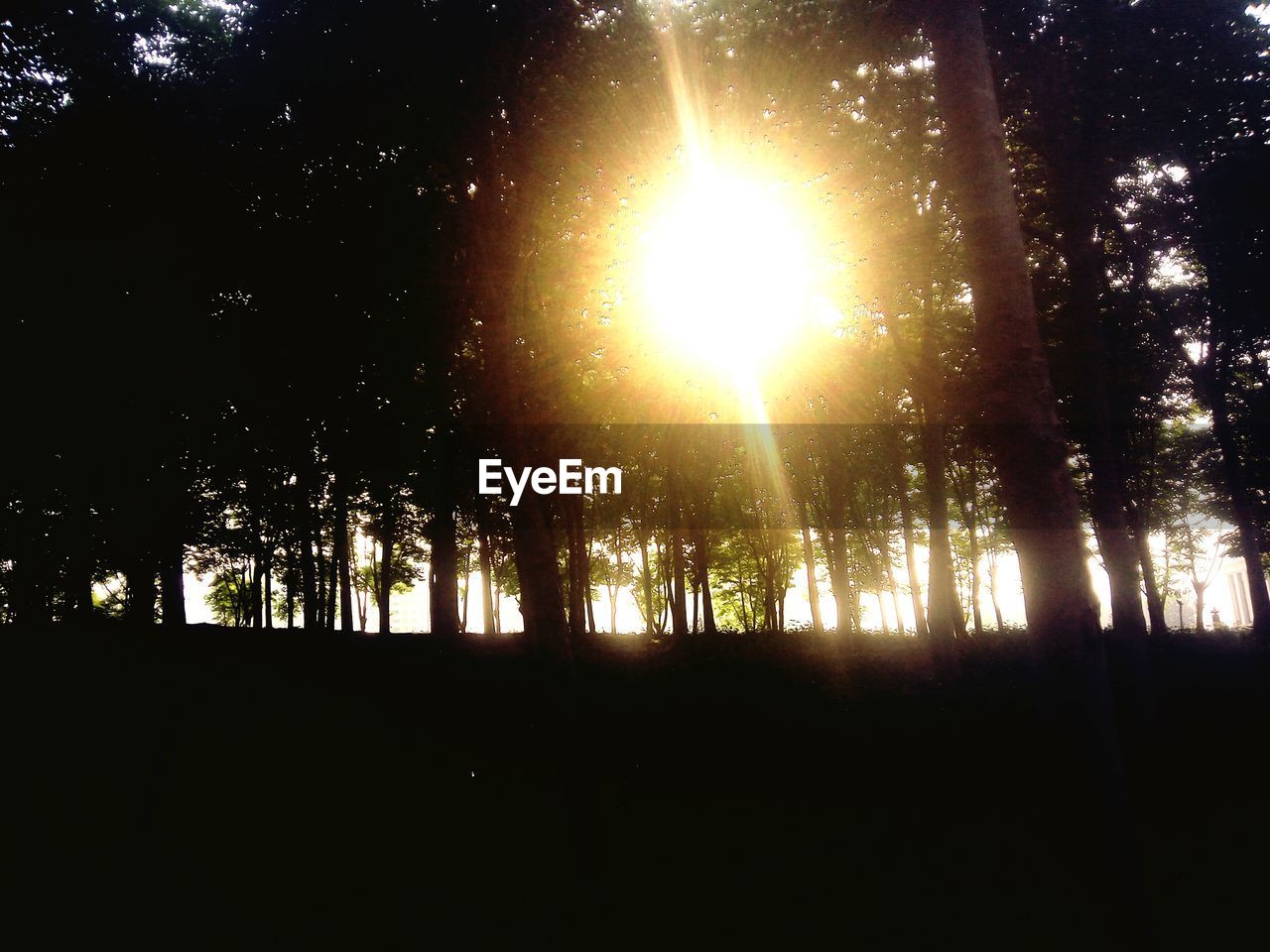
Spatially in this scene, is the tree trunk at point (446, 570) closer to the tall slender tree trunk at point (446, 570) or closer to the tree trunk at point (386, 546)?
the tall slender tree trunk at point (446, 570)

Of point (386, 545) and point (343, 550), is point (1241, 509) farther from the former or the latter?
point (343, 550)

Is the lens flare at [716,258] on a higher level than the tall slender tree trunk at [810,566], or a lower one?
higher

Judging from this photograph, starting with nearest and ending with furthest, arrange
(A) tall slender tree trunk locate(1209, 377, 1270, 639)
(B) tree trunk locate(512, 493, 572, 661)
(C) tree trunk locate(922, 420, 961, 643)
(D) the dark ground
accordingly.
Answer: (D) the dark ground, (B) tree trunk locate(512, 493, 572, 661), (C) tree trunk locate(922, 420, 961, 643), (A) tall slender tree trunk locate(1209, 377, 1270, 639)

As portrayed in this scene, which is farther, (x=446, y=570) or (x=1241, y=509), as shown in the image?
(x=1241, y=509)

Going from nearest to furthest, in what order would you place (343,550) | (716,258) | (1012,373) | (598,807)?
(1012,373) < (598,807) < (716,258) < (343,550)

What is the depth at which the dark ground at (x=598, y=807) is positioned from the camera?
5840mm

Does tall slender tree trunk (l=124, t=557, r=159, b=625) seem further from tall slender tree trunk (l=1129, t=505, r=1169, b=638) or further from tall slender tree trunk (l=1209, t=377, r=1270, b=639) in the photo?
tall slender tree trunk (l=1209, t=377, r=1270, b=639)

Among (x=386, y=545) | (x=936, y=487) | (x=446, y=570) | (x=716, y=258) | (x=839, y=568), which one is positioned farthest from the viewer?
(x=839, y=568)

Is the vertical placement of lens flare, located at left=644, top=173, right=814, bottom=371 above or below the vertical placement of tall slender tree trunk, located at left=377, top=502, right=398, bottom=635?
above

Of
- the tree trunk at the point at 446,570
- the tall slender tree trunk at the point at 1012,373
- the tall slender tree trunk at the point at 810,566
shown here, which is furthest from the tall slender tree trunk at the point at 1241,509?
the tree trunk at the point at 446,570

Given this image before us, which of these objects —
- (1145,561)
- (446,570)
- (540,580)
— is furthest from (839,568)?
(540,580)

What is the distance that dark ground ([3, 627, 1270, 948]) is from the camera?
19.2ft

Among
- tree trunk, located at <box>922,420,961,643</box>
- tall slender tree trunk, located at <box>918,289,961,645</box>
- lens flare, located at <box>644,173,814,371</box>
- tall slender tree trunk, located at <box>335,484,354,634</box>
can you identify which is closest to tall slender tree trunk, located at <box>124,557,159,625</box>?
lens flare, located at <box>644,173,814,371</box>

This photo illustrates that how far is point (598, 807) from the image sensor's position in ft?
20.7
